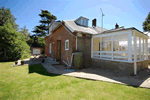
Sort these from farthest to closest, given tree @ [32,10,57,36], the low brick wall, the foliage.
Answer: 1. tree @ [32,10,57,36]
2. the foliage
3. the low brick wall

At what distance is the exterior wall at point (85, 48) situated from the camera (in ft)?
26.1

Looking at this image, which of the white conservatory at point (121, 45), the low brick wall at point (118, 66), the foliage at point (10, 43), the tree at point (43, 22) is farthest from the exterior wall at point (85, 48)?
the tree at point (43, 22)

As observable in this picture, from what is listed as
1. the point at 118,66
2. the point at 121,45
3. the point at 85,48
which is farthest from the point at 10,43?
the point at 121,45

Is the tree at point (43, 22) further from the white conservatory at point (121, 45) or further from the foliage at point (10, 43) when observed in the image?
the white conservatory at point (121, 45)

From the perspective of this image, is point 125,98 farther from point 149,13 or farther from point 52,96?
point 149,13

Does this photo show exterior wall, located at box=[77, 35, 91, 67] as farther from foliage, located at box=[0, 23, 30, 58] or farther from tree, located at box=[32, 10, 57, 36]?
tree, located at box=[32, 10, 57, 36]

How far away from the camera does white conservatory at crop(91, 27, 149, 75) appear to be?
5.63 m

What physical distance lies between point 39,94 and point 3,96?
1.41m

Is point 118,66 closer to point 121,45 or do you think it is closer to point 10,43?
point 121,45

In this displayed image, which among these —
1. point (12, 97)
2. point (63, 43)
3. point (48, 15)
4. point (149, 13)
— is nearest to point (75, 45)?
point (63, 43)

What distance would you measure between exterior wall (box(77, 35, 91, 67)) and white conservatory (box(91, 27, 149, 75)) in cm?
48

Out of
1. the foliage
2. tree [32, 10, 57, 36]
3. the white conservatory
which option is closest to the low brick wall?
the white conservatory

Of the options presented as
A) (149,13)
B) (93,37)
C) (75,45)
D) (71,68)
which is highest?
(149,13)

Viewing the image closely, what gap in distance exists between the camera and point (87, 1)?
766cm
